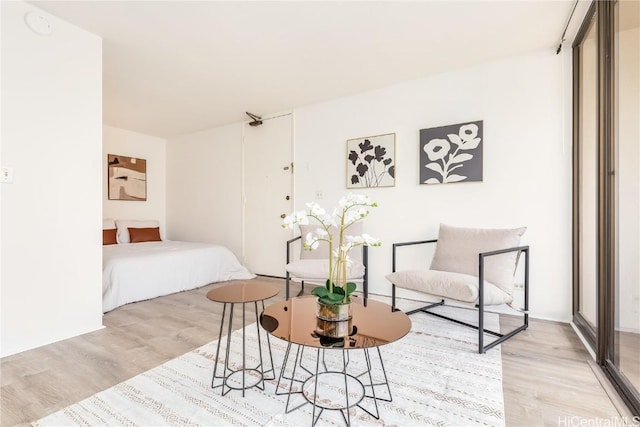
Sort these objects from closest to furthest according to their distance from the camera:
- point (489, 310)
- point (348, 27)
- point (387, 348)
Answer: point (387, 348) < point (348, 27) < point (489, 310)

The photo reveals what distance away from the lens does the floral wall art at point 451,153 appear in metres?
2.89

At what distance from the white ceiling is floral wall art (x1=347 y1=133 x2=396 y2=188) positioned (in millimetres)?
587

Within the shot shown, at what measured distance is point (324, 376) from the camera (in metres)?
1.72

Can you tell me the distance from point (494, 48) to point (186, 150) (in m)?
4.56

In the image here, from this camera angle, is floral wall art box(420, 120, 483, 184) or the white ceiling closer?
the white ceiling

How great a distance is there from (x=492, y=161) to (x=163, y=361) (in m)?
3.02

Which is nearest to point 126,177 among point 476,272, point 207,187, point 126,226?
point 126,226

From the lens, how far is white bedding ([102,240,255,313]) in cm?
299

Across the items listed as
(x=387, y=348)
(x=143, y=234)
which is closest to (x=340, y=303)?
(x=387, y=348)

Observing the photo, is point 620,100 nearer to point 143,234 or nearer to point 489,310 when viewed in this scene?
point 489,310

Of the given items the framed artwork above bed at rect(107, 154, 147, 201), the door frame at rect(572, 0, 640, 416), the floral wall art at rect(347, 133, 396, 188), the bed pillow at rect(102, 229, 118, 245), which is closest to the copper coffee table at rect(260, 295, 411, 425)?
the door frame at rect(572, 0, 640, 416)

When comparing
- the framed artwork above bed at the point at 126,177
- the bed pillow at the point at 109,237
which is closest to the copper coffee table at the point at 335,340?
the bed pillow at the point at 109,237

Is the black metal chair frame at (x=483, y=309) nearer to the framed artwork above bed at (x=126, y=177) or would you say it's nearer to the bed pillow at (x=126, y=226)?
the bed pillow at (x=126, y=226)

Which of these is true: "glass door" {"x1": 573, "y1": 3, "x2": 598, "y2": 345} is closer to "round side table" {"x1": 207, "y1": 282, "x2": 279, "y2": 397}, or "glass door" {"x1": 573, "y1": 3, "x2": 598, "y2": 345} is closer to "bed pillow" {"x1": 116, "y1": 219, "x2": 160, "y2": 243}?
"round side table" {"x1": 207, "y1": 282, "x2": 279, "y2": 397}
